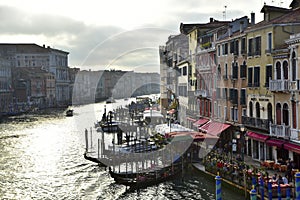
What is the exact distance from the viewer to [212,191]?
1877cm

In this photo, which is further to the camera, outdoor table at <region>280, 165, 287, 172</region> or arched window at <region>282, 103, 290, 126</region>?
arched window at <region>282, 103, 290, 126</region>

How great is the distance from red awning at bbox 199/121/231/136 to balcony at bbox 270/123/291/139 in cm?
545

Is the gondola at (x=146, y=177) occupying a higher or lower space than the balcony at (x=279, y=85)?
lower

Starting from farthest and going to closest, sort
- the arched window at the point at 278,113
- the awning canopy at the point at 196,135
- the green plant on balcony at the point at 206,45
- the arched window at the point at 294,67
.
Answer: the green plant on balcony at the point at 206,45, the awning canopy at the point at 196,135, the arched window at the point at 278,113, the arched window at the point at 294,67

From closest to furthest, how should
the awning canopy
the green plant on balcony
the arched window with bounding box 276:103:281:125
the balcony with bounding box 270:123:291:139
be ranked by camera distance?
the balcony with bounding box 270:123:291:139 → the arched window with bounding box 276:103:281:125 → the awning canopy → the green plant on balcony

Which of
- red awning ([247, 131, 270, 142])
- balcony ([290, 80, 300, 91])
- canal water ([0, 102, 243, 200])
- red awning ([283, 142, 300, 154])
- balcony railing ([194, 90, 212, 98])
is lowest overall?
canal water ([0, 102, 243, 200])

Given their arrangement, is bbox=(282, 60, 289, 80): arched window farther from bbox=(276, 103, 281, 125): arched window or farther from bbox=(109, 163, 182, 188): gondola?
bbox=(109, 163, 182, 188): gondola

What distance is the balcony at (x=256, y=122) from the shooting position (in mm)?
20630

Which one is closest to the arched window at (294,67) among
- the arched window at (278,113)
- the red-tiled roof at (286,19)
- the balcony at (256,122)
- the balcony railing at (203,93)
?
the arched window at (278,113)

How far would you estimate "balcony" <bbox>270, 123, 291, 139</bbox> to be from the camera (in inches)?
740

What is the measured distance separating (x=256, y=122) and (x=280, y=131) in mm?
2367

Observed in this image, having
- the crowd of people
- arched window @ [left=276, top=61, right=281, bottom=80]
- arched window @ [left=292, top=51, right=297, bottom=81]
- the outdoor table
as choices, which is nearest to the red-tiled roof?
arched window @ [left=276, top=61, right=281, bottom=80]

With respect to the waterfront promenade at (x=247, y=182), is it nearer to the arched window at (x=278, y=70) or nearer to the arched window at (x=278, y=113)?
the arched window at (x=278, y=113)

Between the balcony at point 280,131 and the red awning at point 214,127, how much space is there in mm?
5450
